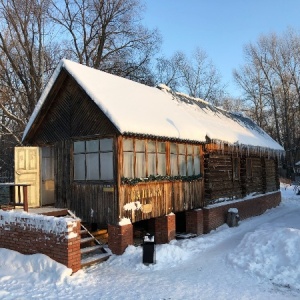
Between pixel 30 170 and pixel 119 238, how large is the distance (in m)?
4.33

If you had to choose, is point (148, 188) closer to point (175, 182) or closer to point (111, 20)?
point (175, 182)

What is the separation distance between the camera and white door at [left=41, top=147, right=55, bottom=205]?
503 inches

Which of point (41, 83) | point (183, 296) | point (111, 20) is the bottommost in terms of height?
point (183, 296)

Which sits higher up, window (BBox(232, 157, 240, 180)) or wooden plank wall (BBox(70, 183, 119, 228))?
window (BBox(232, 157, 240, 180))

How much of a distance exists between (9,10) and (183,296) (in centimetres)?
2269

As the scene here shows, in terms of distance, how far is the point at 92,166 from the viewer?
10.8 m

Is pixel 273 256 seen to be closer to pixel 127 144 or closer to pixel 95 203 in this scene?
pixel 127 144

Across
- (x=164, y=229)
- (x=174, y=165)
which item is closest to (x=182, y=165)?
(x=174, y=165)

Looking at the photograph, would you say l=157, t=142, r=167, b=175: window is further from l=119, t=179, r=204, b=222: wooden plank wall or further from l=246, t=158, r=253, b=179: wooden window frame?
l=246, t=158, r=253, b=179: wooden window frame

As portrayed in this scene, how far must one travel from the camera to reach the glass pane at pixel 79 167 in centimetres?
1109

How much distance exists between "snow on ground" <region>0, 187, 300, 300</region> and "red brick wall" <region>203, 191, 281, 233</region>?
3.50m

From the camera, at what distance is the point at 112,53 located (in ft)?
91.5

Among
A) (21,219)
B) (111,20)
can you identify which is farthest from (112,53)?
(21,219)

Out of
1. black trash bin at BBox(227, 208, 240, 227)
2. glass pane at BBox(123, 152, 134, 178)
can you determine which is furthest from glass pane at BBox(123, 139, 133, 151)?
black trash bin at BBox(227, 208, 240, 227)
